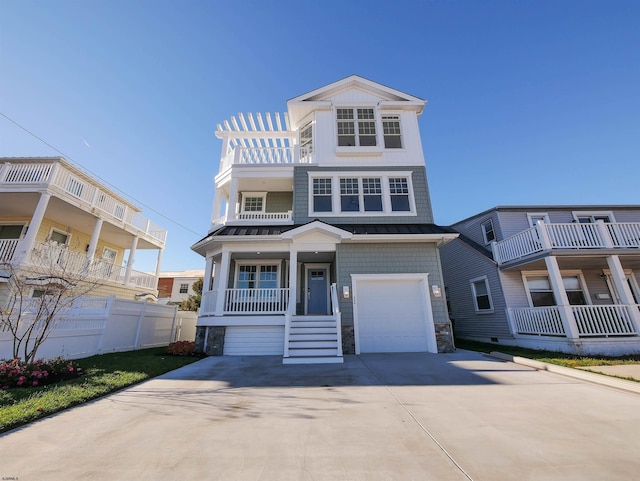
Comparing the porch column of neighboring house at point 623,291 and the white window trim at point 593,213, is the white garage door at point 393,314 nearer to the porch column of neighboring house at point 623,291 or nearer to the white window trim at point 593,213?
the porch column of neighboring house at point 623,291

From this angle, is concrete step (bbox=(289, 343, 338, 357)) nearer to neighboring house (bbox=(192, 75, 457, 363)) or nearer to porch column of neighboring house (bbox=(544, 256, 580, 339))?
neighboring house (bbox=(192, 75, 457, 363))

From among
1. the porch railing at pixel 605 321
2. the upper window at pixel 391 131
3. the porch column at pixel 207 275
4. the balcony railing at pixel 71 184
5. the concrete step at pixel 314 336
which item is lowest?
the concrete step at pixel 314 336

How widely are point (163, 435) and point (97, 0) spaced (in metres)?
12.6

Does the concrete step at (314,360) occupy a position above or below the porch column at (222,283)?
below

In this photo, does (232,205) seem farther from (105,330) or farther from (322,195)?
(105,330)

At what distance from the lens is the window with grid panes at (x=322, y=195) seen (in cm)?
1121

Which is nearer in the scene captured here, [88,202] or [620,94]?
[620,94]

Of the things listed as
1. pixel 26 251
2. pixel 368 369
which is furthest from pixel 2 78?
pixel 368 369

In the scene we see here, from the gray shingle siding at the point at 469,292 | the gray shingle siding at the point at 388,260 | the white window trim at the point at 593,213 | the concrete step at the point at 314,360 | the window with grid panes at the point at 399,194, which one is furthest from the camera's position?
the white window trim at the point at 593,213

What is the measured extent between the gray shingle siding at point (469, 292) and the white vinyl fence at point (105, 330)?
15.0 metres

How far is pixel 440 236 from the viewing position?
31.6 feet

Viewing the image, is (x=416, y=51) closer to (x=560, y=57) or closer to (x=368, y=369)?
(x=560, y=57)

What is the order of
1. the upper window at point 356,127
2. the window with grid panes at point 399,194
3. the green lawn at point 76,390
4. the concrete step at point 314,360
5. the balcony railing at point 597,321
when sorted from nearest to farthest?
1. the green lawn at point 76,390
2. the concrete step at point 314,360
3. the balcony railing at point 597,321
4. the window with grid panes at point 399,194
5. the upper window at point 356,127

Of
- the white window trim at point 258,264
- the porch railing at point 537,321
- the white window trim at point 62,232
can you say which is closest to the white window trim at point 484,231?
the porch railing at point 537,321
